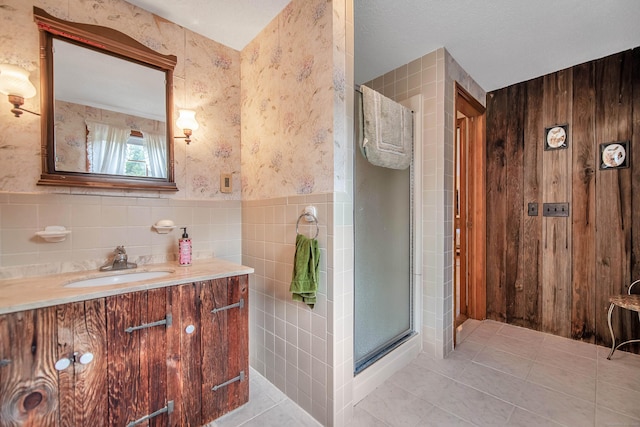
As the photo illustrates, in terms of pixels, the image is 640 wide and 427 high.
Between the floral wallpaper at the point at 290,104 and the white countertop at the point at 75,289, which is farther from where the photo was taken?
the floral wallpaper at the point at 290,104

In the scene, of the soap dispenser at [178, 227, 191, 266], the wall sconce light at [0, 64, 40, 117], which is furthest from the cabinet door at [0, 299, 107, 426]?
the wall sconce light at [0, 64, 40, 117]

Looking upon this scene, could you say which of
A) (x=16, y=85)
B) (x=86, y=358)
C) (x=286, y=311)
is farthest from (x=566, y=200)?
(x=16, y=85)

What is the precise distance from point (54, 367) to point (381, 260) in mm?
1730

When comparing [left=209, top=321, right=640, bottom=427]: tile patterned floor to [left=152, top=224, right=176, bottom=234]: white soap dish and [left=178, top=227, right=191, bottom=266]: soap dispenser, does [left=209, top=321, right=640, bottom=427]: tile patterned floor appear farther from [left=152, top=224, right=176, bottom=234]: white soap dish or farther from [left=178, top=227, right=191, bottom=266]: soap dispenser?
[left=152, top=224, right=176, bottom=234]: white soap dish

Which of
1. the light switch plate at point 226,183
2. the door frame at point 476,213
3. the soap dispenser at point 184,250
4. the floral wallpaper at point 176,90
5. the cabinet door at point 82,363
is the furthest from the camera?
the door frame at point 476,213

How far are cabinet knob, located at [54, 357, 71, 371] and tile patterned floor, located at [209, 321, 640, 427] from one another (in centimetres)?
77

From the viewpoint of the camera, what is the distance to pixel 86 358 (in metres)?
1.04

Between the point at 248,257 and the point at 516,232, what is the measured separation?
2.56 meters

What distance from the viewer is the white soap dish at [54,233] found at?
4.19 ft

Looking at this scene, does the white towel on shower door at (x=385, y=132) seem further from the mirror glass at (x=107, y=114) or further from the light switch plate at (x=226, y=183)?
the mirror glass at (x=107, y=114)

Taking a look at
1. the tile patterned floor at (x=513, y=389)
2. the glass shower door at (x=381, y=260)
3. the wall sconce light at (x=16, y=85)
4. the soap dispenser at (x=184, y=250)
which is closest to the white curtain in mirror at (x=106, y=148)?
the wall sconce light at (x=16, y=85)

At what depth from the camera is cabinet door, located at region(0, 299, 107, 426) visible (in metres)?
0.90

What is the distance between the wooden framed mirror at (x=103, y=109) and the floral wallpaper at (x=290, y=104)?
52 centimetres

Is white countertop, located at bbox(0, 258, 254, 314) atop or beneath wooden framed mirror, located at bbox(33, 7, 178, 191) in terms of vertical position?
beneath
